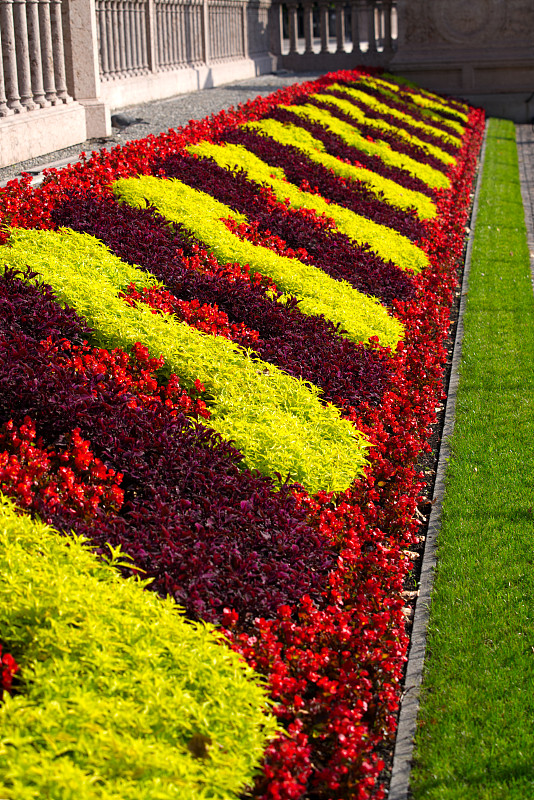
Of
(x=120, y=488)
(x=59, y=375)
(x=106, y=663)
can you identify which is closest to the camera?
(x=106, y=663)

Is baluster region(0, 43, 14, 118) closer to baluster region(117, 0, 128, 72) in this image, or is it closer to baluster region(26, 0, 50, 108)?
baluster region(26, 0, 50, 108)

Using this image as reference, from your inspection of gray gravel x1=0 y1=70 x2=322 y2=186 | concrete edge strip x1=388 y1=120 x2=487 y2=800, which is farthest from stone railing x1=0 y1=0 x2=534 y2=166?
concrete edge strip x1=388 y1=120 x2=487 y2=800

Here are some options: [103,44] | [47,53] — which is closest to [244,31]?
[103,44]

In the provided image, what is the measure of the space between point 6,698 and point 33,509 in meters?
1.14

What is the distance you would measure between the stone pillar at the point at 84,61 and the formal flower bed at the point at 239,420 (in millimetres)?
2937

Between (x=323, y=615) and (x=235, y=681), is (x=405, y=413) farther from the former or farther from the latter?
(x=235, y=681)

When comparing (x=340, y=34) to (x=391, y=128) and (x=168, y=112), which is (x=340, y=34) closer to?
(x=391, y=128)

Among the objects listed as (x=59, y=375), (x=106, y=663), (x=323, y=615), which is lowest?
(x=323, y=615)

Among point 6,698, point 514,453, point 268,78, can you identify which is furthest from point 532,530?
point 268,78

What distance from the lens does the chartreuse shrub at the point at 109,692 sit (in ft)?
8.62

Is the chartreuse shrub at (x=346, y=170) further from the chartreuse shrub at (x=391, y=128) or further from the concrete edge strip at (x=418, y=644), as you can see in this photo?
the concrete edge strip at (x=418, y=644)

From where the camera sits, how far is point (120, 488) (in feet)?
13.6

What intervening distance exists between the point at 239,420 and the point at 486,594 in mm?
1628

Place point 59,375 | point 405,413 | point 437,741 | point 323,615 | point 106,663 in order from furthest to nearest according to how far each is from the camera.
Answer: point 405,413, point 59,375, point 323,615, point 437,741, point 106,663
